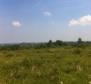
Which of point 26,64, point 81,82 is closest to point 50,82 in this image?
point 81,82

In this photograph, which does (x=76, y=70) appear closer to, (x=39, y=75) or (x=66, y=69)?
(x=66, y=69)

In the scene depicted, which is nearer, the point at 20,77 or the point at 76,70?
the point at 20,77

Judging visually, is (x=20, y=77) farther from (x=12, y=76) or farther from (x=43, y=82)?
(x=43, y=82)

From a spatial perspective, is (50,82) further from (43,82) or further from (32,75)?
(32,75)

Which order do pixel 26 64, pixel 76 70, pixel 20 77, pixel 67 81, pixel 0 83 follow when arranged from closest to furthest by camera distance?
pixel 0 83 < pixel 67 81 < pixel 20 77 < pixel 76 70 < pixel 26 64

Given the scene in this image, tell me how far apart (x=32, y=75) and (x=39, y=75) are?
354 mm

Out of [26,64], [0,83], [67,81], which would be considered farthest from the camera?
[26,64]

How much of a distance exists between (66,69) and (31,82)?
3.84 metres

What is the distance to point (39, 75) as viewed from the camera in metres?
10.7

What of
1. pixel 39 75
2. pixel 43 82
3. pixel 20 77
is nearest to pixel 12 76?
pixel 20 77

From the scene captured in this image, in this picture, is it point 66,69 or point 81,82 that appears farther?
point 66,69

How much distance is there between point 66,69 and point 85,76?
2.26 meters

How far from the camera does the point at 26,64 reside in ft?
49.5

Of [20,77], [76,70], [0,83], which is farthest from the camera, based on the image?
[76,70]
